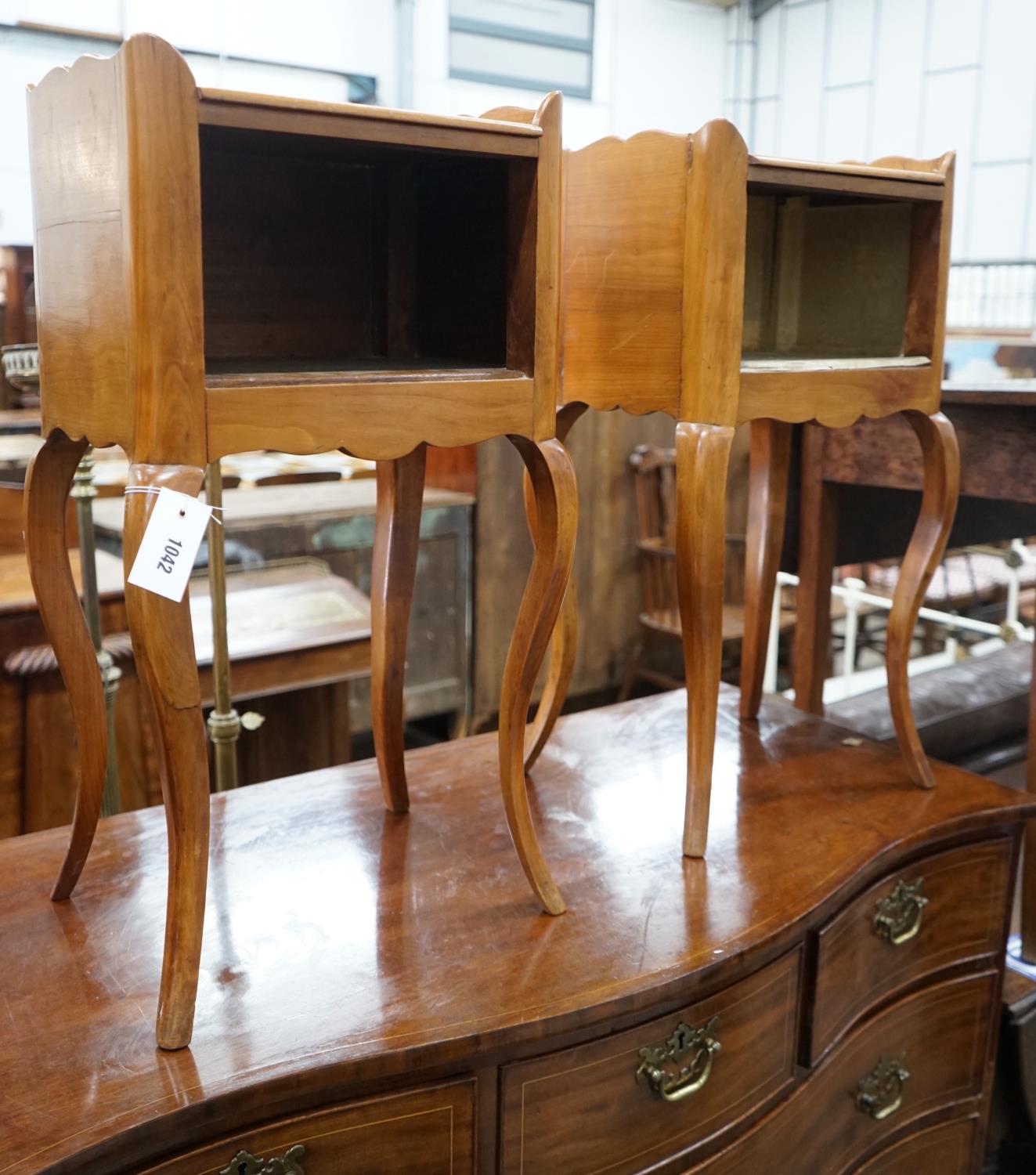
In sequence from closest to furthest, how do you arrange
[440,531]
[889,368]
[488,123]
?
[488,123] < [889,368] < [440,531]

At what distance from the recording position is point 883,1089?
4.47 feet

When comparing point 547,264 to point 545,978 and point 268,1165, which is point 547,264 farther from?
point 268,1165

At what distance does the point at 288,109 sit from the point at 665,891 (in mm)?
775

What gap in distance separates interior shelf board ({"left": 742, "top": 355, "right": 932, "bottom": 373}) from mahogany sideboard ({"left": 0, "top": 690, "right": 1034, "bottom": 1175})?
0.50 m

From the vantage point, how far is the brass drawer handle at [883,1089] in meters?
1.33

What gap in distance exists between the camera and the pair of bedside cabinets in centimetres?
85

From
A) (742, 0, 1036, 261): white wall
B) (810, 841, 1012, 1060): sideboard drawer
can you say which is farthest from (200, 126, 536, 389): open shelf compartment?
(742, 0, 1036, 261): white wall

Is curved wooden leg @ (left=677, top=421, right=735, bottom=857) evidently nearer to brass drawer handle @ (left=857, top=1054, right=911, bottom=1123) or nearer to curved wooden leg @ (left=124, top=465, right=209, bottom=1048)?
brass drawer handle @ (left=857, top=1054, right=911, bottom=1123)

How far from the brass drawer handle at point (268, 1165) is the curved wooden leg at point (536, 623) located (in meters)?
0.32

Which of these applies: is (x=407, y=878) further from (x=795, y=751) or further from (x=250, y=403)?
(x=795, y=751)

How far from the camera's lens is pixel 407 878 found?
1.16 meters

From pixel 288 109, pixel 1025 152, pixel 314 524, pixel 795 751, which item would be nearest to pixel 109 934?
pixel 288 109

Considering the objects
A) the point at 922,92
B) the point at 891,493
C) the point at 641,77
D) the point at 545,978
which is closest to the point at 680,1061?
the point at 545,978

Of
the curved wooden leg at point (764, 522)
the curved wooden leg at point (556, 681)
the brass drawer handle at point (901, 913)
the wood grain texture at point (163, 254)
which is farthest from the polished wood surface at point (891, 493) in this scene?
the wood grain texture at point (163, 254)
